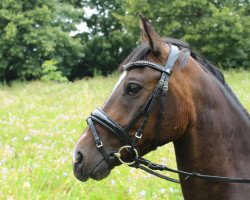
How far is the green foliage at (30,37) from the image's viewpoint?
24.9 m

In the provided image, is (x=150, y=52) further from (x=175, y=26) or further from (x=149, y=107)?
(x=175, y=26)


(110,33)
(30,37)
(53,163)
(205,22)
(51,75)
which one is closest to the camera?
(53,163)

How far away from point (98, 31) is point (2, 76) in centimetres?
1011

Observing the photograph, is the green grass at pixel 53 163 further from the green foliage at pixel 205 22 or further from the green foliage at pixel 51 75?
the green foliage at pixel 51 75

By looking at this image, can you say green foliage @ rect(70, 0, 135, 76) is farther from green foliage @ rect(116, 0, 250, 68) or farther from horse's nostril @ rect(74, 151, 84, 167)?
horse's nostril @ rect(74, 151, 84, 167)

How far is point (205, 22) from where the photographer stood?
21.5 meters

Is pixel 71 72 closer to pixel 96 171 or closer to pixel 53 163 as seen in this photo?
pixel 53 163

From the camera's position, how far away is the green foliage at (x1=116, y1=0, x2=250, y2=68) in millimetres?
21453

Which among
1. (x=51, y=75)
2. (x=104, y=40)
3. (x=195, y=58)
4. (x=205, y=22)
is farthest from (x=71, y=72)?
(x=195, y=58)

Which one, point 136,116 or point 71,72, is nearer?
point 136,116

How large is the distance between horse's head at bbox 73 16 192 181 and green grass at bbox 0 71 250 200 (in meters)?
1.78

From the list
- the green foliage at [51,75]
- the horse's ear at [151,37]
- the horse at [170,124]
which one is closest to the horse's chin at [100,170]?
the horse at [170,124]

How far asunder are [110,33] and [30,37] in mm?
10110

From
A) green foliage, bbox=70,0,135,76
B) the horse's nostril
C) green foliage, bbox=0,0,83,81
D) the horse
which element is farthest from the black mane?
green foliage, bbox=70,0,135,76
